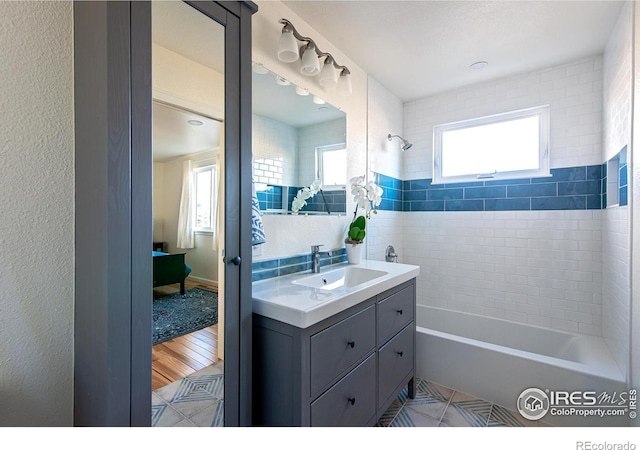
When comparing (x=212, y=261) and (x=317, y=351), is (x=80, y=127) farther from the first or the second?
(x=317, y=351)

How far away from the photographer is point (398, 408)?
1.85 metres

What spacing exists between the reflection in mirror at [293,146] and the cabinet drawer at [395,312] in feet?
2.40

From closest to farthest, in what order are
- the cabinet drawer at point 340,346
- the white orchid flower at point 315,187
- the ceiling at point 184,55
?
the ceiling at point 184,55
the cabinet drawer at point 340,346
the white orchid flower at point 315,187

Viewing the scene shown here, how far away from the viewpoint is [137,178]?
0.85 m

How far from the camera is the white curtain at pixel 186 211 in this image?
1058 millimetres

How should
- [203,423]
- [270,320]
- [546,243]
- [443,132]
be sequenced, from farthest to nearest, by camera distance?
[443,132] → [546,243] → [270,320] → [203,423]

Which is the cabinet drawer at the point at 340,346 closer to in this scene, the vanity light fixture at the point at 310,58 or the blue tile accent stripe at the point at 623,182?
the vanity light fixture at the point at 310,58

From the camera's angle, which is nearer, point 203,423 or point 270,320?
point 203,423

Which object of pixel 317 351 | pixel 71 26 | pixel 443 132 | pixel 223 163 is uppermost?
pixel 443 132

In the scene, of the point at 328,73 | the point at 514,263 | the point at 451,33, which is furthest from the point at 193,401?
the point at 514,263

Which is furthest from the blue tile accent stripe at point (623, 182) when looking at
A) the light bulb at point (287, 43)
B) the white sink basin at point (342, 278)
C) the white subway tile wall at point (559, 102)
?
the light bulb at point (287, 43)

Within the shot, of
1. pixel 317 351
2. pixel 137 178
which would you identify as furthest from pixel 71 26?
pixel 317 351

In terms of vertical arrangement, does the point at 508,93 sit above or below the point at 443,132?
above
